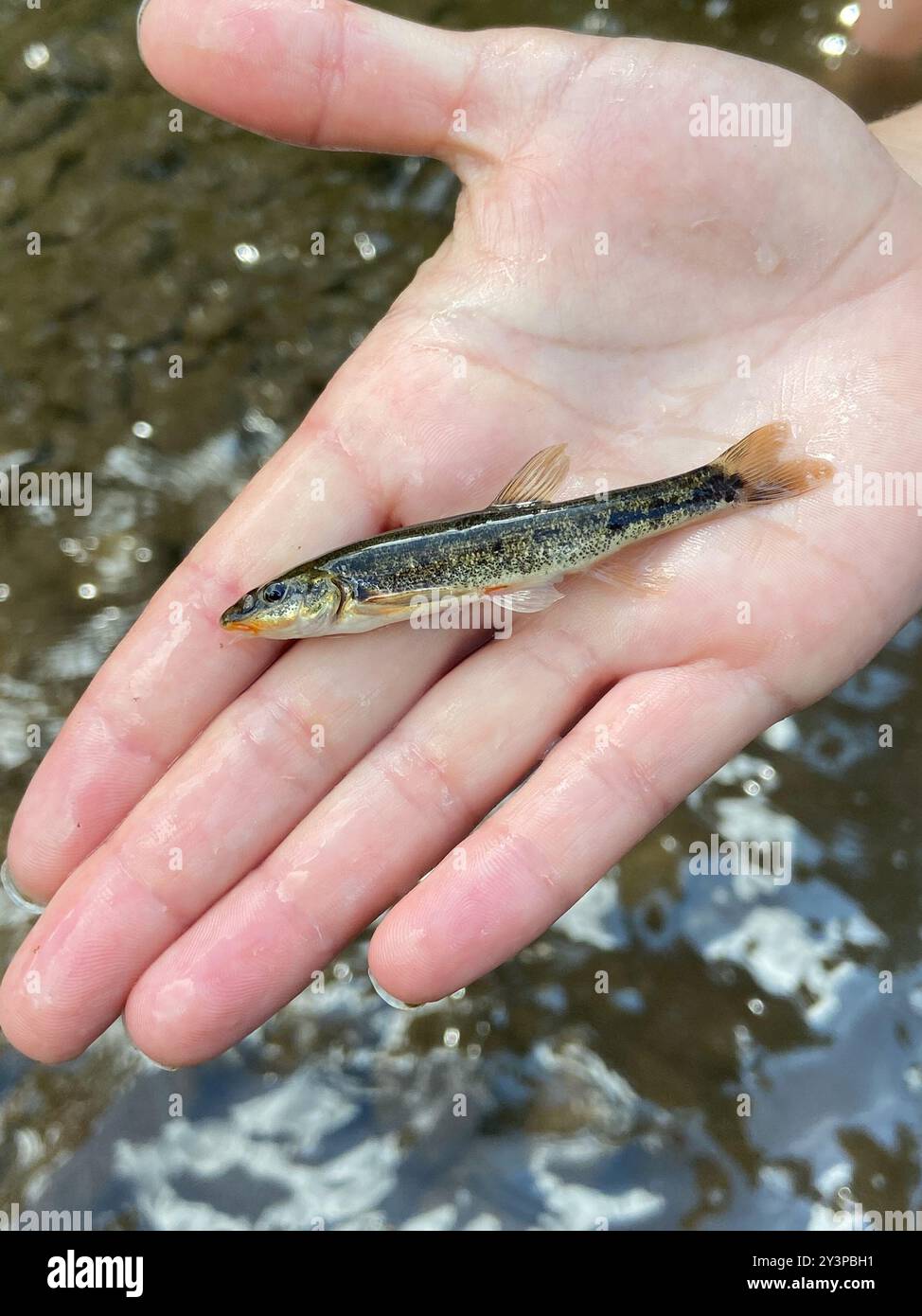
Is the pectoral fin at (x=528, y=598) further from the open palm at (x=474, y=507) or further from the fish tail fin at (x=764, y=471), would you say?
the fish tail fin at (x=764, y=471)

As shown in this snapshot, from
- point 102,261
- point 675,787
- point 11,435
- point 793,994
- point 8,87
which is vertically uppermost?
point 8,87

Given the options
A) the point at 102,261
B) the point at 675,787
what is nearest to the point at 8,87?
the point at 102,261

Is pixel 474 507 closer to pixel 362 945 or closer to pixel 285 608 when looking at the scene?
pixel 285 608

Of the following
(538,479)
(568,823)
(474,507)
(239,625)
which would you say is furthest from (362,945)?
(538,479)

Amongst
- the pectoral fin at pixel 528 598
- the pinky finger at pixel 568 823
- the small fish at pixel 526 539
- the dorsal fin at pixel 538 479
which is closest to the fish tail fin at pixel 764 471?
the small fish at pixel 526 539

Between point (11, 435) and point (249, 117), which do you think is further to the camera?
point (11, 435)

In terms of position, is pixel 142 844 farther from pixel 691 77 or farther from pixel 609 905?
pixel 691 77
